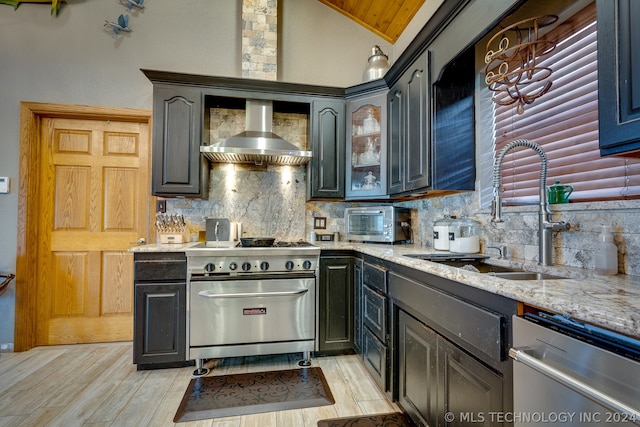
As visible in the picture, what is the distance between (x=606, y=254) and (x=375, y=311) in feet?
4.03

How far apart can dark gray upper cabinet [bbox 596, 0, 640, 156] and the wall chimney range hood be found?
1902 mm

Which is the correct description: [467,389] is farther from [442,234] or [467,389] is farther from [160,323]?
[160,323]

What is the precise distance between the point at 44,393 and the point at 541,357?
2.76 meters

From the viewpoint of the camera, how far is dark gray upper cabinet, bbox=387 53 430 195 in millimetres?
2055

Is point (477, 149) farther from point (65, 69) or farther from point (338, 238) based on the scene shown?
point (65, 69)

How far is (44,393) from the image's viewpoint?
74.9 inches

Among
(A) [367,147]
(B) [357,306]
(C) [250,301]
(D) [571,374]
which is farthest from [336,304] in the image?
(D) [571,374]

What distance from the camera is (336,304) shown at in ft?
7.93

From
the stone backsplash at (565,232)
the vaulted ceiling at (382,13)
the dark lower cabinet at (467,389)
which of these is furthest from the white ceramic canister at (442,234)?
the vaulted ceiling at (382,13)

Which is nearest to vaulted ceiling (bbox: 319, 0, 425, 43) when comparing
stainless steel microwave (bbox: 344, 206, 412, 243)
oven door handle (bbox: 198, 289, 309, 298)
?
stainless steel microwave (bbox: 344, 206, 412, 243)

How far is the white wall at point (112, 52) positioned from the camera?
2580mm

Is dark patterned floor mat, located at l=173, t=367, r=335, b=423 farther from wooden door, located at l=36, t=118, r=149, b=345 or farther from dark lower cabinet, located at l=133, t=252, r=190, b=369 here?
wooden door, located at l=36, t=118, r=149, b=345

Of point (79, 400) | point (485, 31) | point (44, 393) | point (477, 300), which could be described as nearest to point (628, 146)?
point (477, 300)

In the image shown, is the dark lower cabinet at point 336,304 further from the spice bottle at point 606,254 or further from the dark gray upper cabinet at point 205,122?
the spice bottle at point 606,254
